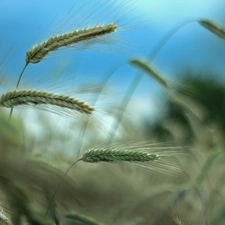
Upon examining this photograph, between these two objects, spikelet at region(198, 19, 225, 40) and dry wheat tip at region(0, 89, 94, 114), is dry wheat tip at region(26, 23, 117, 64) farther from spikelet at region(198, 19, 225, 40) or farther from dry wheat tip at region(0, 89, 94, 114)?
spikelet at region(198, 19, 225, 40)

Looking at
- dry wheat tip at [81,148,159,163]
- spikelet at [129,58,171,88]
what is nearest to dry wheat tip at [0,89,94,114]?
dry wheat tip at [81,148,159,163]

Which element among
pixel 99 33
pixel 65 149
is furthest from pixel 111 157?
pixel 65 149

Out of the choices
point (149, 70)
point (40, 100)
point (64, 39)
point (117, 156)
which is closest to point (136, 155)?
point (117, 156)

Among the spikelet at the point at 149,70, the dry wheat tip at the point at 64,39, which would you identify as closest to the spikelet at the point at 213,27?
the spikelet at the point at 149,70

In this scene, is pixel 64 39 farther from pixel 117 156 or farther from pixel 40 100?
pixel 117 156

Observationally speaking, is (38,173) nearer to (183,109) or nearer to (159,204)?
(159,204)

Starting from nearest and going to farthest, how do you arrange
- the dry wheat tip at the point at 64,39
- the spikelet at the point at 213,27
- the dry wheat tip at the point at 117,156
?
1. the dry wheat tip at the point at 117,156
2. the dry wheat tip at the point at 64,39
3. the spikelet at the point at 213,27

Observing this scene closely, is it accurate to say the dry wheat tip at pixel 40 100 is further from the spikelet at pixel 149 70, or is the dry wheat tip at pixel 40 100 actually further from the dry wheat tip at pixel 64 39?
the spikelet at pixel 149 70
